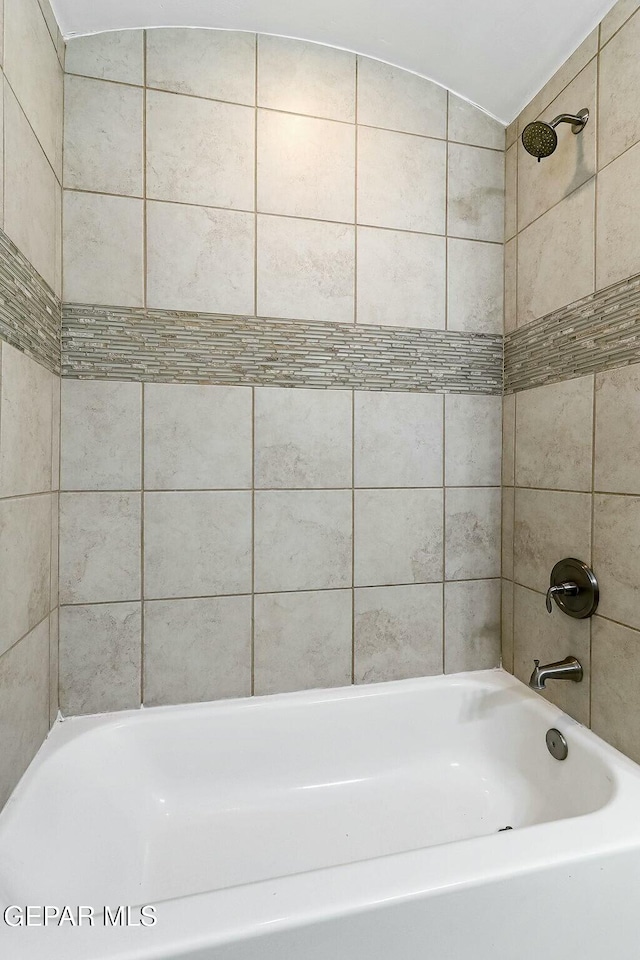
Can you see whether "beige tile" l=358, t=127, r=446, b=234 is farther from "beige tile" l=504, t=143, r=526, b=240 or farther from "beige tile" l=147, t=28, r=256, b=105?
"beige tile" l=147, t=28, r=256, b=105

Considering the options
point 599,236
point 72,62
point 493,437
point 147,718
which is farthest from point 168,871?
point 72,62

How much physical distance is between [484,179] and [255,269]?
0.85 meters

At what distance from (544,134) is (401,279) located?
0.51 m

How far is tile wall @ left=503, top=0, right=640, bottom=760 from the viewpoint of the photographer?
123 cm

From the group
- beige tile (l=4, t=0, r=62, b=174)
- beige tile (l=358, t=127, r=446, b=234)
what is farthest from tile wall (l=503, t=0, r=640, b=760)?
beige tile (l=4, t=0, r=62, b=174)

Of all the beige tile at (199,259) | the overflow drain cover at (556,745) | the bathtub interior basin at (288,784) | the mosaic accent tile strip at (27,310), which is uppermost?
the beige tile at (199,259)

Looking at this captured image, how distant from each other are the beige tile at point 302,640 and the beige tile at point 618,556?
0.71 metres

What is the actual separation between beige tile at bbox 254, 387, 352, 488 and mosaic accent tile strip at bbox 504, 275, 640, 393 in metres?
0.57

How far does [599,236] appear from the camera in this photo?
1321 mm

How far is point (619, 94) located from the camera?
126 centimetres

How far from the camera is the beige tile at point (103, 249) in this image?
140 cm

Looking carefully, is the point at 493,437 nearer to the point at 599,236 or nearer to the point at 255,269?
the point at 599,236

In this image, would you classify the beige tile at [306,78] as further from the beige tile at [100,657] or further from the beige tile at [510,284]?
the beige tile at [100,657]

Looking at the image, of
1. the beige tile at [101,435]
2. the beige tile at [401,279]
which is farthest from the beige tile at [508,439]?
the beige tile at [101,435]
